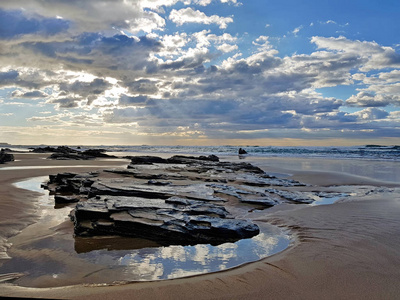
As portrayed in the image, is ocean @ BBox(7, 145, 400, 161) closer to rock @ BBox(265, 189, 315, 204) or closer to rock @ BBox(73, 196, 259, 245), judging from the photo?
rock @ BBox(265, 189, 315, 204)

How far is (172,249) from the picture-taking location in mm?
6305

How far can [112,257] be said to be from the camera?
19.1 ft

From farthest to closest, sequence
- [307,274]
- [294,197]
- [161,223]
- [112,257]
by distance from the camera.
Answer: [294,197] → [161,223] → [112,257] → [307,274]

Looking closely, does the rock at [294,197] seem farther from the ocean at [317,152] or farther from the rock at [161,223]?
the ocean at [317,152]

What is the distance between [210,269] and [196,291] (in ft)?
2.86

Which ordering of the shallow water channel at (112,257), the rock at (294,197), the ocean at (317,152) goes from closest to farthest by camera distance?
the shallow water channel at (112,257) < the rock at (294,197) < the ocean at (317,152)

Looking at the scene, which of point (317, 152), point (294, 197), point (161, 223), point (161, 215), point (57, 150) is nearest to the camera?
point (161, 223)

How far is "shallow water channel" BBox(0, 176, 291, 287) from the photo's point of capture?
4.98m

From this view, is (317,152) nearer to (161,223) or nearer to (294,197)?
(294,197)

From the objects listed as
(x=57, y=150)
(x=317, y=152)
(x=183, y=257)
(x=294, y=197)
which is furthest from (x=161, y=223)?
(x=317, y=152)

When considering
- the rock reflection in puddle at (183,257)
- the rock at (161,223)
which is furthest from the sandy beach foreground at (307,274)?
the rock at (161,223)

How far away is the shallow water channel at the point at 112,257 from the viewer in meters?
4.98

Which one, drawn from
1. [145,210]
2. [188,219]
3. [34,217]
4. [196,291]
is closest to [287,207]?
[188,219]

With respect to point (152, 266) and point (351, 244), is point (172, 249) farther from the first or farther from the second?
point (351, 244)
